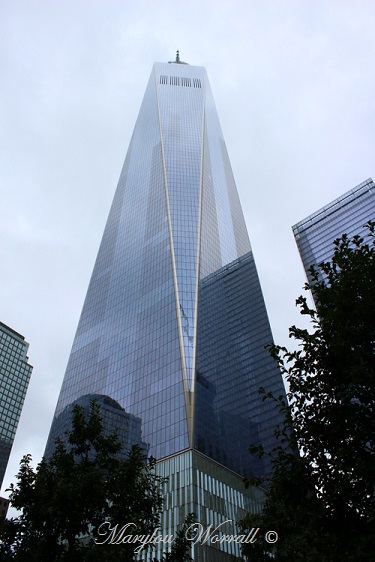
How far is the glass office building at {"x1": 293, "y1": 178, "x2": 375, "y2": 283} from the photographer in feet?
504

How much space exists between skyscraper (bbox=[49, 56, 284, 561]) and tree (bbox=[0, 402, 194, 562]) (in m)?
52.5

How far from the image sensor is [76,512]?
60.2 feet

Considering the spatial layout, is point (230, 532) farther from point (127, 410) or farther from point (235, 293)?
point (235, 293)

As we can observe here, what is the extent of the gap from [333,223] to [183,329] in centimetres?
9069

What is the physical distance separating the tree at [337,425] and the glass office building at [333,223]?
137m

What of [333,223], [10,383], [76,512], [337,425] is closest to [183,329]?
[76,512]

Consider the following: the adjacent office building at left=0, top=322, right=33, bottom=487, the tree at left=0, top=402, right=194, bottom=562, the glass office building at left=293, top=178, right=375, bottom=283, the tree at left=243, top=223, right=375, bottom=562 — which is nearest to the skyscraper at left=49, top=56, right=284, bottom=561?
the glass office building at left=293, top=178, right=375, bottom=283

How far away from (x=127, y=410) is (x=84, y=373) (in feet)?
74.4

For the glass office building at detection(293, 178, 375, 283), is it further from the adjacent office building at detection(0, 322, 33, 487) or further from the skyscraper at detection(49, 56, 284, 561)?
the adjacent office building at detection(0, 322, 33, 487)

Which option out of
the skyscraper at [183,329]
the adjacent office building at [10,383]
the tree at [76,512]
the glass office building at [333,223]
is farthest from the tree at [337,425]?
the adjacent office building at [10,383]

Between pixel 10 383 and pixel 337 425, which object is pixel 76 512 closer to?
pixel 337 425

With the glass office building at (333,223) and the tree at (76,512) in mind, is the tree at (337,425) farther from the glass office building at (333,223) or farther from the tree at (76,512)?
the glass office building at (333,223)

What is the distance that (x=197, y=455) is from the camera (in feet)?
245

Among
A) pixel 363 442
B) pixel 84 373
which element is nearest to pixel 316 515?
pixel 363 442
